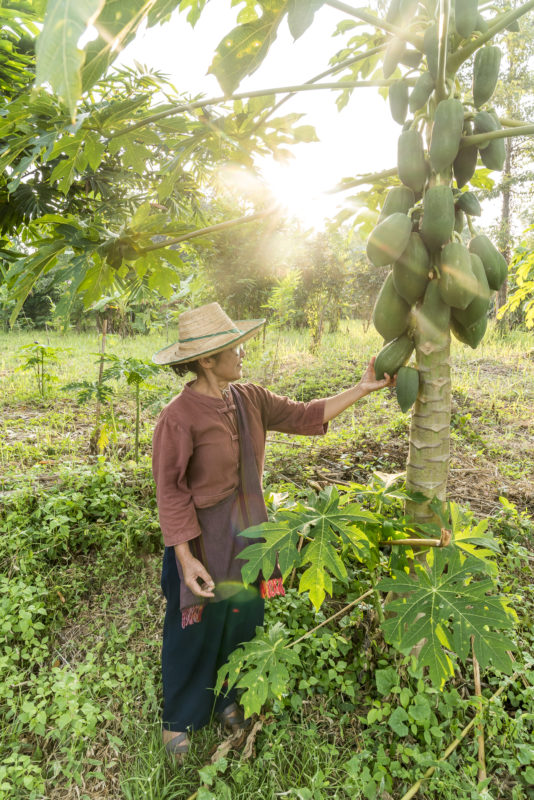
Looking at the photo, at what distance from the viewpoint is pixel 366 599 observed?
198 centimetres

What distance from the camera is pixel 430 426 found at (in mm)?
1414

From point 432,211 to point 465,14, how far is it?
430 millimetres

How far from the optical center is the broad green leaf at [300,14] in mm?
895

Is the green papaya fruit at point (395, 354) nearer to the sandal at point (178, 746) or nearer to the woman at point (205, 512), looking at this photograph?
the woman at point (205, 512)

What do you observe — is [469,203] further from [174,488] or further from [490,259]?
[174,488]

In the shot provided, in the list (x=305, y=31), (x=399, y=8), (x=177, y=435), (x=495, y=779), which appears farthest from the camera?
(x=177, y=435)

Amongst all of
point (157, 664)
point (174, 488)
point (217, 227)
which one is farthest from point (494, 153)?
point (157, 664)

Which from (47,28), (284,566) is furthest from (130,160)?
(284,566)

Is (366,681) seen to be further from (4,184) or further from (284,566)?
(4,184)

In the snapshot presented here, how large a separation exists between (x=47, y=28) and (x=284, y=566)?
117 cm

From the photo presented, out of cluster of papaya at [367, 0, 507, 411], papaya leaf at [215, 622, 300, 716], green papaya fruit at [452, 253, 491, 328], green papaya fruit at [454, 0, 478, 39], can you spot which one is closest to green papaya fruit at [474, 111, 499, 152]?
cluster of papaya at [367, 0, 507, 411]

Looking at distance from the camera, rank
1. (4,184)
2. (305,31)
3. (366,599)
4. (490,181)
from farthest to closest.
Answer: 1. (4,184)
2. (366,599)
3. (490,181)
4. (305,31)

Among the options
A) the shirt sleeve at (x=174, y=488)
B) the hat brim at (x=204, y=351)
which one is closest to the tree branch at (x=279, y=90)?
the hat brim at (x=204, y=351)

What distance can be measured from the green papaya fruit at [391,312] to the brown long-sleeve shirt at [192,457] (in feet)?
2.29
